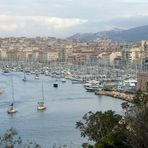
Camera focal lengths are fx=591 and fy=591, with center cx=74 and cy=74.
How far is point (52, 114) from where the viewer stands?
53.1 feet

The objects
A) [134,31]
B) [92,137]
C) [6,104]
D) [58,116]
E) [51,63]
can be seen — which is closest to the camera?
[92,137]

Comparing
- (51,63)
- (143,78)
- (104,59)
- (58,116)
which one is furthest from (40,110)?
(51,63)

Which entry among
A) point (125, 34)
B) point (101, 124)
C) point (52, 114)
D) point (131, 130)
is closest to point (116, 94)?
point (52, 114)

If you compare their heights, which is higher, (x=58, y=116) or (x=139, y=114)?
(x=139, y=114)

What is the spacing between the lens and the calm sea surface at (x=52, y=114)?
38.2ft

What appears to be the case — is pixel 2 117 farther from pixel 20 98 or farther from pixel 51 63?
pixel 51 63

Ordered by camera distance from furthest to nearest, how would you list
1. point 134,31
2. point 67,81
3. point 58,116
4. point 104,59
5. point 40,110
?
point 134,31 → point 104,59 → point 67,81 → point 40,110 → point 58,116

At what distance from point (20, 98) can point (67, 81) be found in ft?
36.3

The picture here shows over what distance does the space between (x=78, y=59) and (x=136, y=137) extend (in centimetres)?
4214

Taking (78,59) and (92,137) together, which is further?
(78,59)

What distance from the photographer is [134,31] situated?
270 feet

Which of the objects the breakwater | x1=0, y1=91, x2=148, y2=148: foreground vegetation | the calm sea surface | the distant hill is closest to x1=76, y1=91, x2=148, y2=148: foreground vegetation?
x1=0, y1=91, x2=148, y2=148: foreground vegetation

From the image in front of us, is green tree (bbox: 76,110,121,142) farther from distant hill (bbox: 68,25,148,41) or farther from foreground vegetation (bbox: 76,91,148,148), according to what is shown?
distant hill (bbox: 68,25,148,41)

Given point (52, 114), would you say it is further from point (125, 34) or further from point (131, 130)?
point (125, 34)
